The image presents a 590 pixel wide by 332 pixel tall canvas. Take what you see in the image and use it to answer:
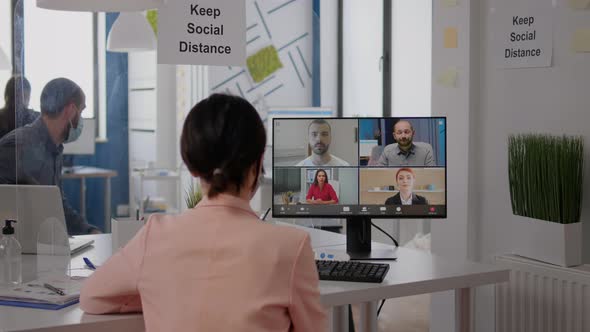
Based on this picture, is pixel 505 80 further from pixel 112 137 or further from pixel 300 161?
pixel 112 137

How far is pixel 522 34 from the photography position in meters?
3.33

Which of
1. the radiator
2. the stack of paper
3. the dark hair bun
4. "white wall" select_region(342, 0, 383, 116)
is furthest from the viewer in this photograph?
"white wall" select_region(342, 0, 383, 116)

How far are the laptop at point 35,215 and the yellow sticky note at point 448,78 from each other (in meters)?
1.71

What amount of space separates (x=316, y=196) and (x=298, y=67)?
16.7 feet

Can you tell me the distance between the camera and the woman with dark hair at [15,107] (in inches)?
92.5

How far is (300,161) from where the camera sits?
284cm

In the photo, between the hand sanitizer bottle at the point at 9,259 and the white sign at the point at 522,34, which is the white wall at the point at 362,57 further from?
the hand sanitizer bottle at the point at 9,259

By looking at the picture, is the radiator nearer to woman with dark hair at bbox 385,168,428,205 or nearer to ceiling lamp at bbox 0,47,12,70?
woman with dark hair at bbox 385,168,428,205

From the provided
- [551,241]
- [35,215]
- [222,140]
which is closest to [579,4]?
[551,241]

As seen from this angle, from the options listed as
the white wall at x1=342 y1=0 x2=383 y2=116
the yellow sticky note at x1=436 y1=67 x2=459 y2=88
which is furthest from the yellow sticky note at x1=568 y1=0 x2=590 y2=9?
the white wall at x1=342 y1=0 x2=383 y2=116

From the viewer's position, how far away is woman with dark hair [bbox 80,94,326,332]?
166 cm

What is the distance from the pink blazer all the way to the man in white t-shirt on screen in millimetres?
1106

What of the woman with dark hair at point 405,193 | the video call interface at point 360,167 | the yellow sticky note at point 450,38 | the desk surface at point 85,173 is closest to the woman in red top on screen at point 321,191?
the video call interface at point 360,167

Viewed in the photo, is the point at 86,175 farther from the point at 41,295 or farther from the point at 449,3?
the point at 41,295
